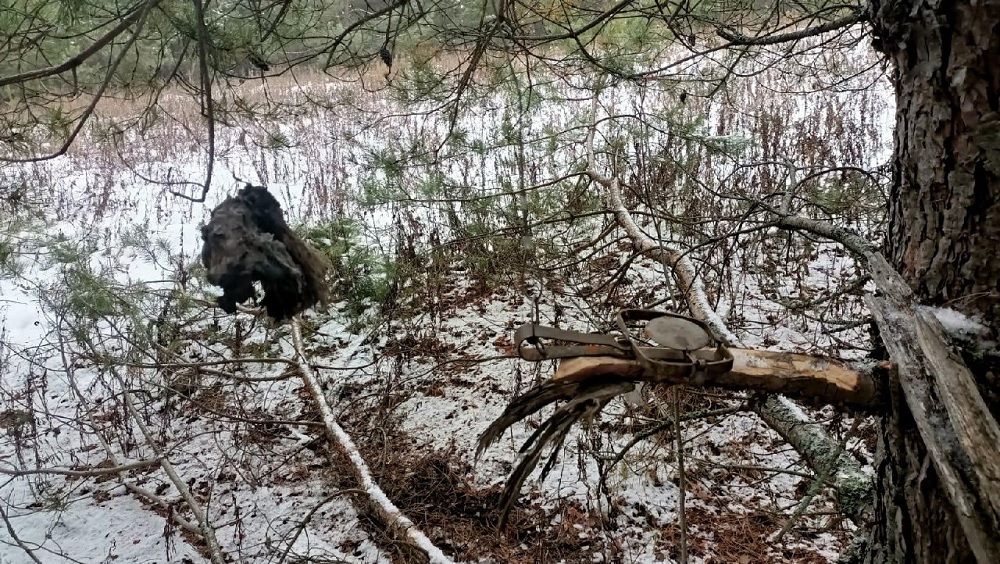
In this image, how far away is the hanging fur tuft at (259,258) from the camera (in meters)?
0.69

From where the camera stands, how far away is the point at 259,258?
0.71m

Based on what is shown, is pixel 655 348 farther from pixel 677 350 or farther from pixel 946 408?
pixel 946 408

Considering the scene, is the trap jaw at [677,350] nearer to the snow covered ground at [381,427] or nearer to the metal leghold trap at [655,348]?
the metal leghold trap at [655,348]

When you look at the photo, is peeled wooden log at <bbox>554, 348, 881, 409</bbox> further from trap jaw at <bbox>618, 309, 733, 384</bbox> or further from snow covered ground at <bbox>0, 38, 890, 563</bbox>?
snow covered ground at <bbox>0, 38, 890, 563</bbox>

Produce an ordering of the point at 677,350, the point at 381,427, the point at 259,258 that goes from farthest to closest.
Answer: the point at 381,427, the point at 677,350, the point at 259,258

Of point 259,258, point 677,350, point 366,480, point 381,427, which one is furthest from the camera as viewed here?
point 381,427

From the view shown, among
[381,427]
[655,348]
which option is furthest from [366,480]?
[655,348]

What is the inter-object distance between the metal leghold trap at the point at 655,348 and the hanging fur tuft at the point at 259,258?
0.30m

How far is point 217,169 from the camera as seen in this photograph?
682 centimetres

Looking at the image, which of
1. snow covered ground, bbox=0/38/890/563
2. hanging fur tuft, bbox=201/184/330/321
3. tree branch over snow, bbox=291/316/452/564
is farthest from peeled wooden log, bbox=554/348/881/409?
tree branch over snow, bbox=291/316/452/564

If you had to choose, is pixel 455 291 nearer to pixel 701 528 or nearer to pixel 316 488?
pixel 316 488

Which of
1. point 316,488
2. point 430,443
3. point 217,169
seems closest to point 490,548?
point 430,443

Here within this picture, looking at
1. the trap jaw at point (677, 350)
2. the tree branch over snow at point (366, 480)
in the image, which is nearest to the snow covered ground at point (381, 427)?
the tree branch over snow at point (366, 480)

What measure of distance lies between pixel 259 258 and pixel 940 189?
105 centimetres
